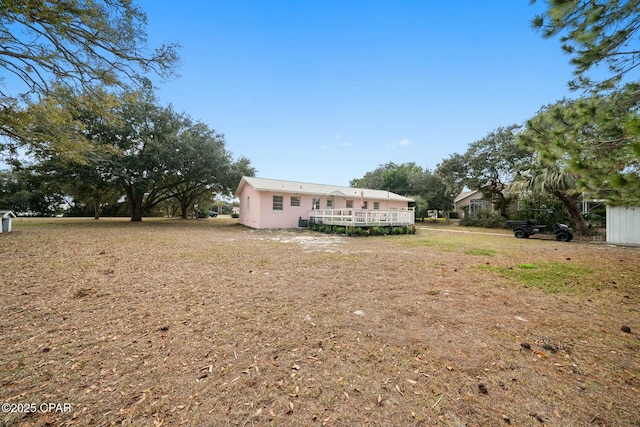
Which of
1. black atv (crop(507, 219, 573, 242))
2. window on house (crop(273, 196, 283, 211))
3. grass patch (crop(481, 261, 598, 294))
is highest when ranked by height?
window on house (crop(273, 196, 283, 211))

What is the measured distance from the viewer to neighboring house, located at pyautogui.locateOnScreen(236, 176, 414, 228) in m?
14.4

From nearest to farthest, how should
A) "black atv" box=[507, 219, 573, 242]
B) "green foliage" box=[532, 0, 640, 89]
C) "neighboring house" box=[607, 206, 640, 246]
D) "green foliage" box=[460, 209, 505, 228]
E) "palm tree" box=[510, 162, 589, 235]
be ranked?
"green foliage" box=[532, 0, 640, 89] < "neighboring house" box=[607, 206, 640, 246] < "black atv" box=[507, 219, 573, 242] < "palm tree" box=[510, 162, 589, 235] < "green foliage" box=[460, 209, 505, 228]

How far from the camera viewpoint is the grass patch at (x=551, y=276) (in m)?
4.50

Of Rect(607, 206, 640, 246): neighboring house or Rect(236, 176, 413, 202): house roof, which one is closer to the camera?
Rect(607, 206, 640, 246): neighboring house

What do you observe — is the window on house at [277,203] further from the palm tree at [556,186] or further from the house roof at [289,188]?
the palm tree at [556,186]

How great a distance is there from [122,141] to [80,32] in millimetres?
13826

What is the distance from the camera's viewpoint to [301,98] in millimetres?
17703

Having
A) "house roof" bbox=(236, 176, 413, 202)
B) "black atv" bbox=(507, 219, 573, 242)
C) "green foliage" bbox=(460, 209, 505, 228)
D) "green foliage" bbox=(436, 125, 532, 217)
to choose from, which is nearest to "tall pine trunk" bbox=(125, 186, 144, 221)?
"house roof" bbox=(236, 176, 413, 202)

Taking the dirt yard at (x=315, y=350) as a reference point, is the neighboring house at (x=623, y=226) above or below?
above

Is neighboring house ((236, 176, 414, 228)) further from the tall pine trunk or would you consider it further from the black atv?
the tall pine trunk

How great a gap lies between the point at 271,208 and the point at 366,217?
6.85 metres

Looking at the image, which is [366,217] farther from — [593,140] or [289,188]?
[593,140]

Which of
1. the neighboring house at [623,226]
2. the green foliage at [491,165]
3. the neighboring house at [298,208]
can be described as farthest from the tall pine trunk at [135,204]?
A: the neighboring house at [623,226]

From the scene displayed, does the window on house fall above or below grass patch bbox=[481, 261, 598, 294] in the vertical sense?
above
